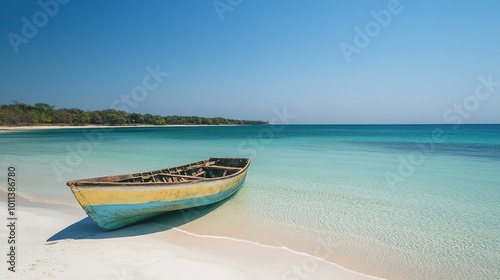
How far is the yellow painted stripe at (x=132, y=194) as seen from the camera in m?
5.23

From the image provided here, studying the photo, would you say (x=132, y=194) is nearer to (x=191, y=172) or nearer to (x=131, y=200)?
(x=131, y=200)

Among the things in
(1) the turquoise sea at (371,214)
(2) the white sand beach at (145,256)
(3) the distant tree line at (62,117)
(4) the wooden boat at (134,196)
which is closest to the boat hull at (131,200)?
(4) the wooden boat at (134,196)

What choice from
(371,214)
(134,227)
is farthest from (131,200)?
(371,214)

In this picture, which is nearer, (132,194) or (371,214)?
(132,194)

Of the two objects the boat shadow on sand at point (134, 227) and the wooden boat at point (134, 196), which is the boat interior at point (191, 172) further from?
the boat shadow on sand at point (134, 227)

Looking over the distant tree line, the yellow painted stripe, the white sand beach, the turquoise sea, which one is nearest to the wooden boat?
the yellow painted stripe

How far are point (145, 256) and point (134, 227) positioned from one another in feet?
5.20

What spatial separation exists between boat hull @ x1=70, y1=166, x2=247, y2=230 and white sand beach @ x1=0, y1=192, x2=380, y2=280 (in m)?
0.41

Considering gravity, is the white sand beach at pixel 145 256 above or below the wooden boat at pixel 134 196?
below

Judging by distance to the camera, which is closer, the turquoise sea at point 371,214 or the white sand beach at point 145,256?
the white sand beach at point 145,256

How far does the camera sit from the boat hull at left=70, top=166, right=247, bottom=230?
530cm

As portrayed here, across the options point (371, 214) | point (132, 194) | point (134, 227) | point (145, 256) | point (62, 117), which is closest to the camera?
point (145, 256)

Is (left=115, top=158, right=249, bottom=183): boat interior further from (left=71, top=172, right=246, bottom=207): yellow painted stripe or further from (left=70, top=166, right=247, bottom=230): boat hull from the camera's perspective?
(left=70, top=166, right=247, bottom=230): boat hull

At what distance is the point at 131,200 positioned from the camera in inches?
223
